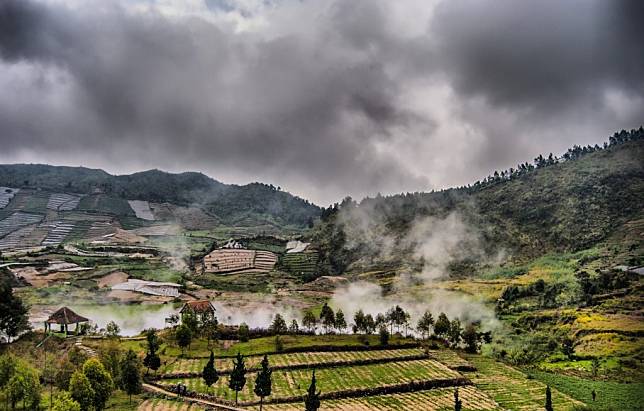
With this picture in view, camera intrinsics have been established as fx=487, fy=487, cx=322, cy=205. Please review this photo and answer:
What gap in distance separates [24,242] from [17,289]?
62498 millimetres

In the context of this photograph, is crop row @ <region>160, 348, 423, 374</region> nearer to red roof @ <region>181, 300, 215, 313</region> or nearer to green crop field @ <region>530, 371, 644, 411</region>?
green crop field @ <region>530, 371, 644, 411</region>

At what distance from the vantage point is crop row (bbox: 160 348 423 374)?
58344mm

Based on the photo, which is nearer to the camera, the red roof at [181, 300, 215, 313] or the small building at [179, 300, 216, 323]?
the small building at [179, 300, 216, 323]

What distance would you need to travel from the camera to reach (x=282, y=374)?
5919 cm

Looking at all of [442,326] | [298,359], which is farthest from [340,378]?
[442,326]

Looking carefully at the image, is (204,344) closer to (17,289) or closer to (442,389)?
(442,389)

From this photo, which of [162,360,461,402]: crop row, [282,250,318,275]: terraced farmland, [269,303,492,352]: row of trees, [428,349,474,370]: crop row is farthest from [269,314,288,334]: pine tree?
[282,250,318,275]: terraced farmland

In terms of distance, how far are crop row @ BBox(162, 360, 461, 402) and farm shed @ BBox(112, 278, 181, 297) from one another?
56517mm

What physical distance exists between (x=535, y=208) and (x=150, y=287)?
114 m

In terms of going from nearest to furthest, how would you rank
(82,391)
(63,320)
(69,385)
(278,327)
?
(82,391)
(69,385)
(63,320)
(278,327)

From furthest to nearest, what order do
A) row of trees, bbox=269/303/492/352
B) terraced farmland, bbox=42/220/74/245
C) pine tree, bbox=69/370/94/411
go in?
1. terraced farmland, bbox=42/220/74/245
2. row of trees, bbox=269/303/492/352
3. pine tree, bbox=69/370/94/411

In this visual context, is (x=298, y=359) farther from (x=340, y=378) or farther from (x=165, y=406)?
(x=165, y=406)

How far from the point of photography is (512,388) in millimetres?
58938

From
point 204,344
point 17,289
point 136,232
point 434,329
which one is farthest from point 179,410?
point 136,232
